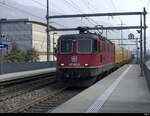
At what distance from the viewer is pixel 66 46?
2073 centimetres

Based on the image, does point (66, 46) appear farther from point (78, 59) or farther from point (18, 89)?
point (18, 89)

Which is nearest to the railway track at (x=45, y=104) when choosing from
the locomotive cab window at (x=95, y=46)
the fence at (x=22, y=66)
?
the locomotive cab window at (x=95, y=46)

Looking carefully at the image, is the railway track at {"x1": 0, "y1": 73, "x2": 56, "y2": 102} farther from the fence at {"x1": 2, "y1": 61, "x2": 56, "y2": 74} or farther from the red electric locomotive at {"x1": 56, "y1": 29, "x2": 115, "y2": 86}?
the fence at {"x1": 2, "y1": 61, "x2": 56, "y2": 74}

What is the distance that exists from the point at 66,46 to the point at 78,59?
114 centimetres

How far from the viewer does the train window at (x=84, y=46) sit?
2045 cm

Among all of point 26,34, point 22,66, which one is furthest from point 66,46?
point 26,34

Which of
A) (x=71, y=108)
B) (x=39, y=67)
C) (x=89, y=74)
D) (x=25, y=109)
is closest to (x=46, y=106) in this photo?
(x=25, y=109)

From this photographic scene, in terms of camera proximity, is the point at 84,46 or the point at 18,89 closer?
the point at 84,46

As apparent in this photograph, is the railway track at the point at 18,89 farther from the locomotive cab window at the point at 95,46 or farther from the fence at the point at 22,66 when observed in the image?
the fence at the point at 22,66

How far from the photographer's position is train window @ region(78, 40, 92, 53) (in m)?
20.4

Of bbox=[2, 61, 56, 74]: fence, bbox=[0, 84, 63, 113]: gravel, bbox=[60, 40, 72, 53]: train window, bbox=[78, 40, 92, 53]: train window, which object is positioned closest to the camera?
bbox=[0, 84, 63, 113]: gravel

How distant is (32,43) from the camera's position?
102062mm

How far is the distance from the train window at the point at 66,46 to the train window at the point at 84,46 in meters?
0.53

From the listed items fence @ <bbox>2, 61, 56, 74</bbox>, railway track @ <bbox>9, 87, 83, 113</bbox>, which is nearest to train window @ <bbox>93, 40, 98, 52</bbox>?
railway track @ <bbox>9, 87, 83, 113</bbox>
